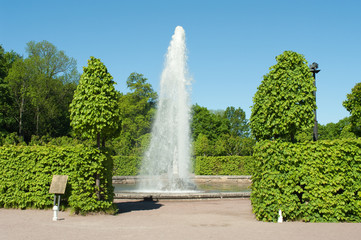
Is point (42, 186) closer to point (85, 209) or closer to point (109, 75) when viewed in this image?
point (85, 209)

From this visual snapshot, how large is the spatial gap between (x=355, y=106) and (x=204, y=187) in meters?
19.2

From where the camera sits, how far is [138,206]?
14.4 m

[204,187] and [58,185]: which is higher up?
[58,185]

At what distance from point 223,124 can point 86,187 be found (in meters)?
63.2

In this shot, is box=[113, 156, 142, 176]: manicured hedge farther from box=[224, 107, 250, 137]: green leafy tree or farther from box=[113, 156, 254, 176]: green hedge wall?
box=[224, 107, 250, 137]: green leafy tree

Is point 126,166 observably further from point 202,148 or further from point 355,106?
point 355,106

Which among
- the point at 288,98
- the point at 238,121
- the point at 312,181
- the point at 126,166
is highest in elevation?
the point at 238,121

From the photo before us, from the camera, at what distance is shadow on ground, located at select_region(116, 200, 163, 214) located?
13523 mm

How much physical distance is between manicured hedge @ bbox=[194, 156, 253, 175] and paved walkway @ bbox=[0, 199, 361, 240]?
89.9ft

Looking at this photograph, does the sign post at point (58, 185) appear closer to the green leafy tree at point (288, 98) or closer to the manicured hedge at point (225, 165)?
the green leafy tree at point (288, 98)

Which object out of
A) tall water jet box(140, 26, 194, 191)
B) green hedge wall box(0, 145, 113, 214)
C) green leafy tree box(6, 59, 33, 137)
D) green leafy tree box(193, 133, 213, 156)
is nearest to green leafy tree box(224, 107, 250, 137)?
green leafy tree box(193, 133, 213, 156)

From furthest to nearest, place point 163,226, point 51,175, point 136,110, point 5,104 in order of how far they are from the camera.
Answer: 1. point 136,110
2. point 5,104
3. point 51,175
4. point 163,226

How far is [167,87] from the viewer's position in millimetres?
24922

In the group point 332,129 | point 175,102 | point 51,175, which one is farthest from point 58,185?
point 332,129
